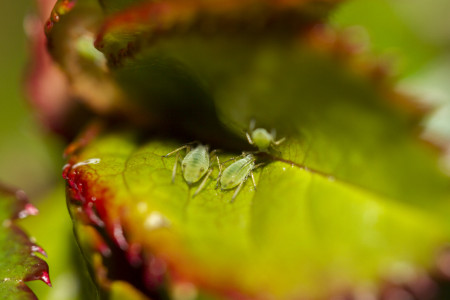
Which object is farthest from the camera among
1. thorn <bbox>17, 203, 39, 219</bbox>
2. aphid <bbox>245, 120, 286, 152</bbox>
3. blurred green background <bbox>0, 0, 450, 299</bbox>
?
blurred green background <bbox>0, 0, 450, 299</bbox>

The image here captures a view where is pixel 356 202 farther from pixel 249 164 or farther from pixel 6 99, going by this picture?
pixel 6 99

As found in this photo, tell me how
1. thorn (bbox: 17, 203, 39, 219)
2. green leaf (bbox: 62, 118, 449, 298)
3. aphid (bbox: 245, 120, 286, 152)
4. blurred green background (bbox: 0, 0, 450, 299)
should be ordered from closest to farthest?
green leaf (bbox: 62, 118, 449, 298), aphid (bbox: 245, 120, 286, 152), thorn (bbox: 17, 203, 39, 219), blurred green background (bbox: 0, 0, 450, 299)

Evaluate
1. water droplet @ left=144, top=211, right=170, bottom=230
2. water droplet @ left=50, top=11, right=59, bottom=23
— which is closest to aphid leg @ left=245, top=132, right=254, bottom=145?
water droplet @ left=144, top=211, right=170, bottom=230

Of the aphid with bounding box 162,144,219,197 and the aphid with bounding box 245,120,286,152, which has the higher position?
the aphid with bounding box 245,120,286,152

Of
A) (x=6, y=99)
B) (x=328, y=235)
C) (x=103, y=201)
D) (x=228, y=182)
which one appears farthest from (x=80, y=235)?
(x=6, y=99)

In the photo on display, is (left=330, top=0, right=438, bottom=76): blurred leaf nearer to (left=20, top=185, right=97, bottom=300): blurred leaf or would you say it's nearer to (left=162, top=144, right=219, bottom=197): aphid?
(left=162, top=144, right=219, bottom=197): aphid

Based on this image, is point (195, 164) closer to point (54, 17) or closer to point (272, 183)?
point (272, 183)
